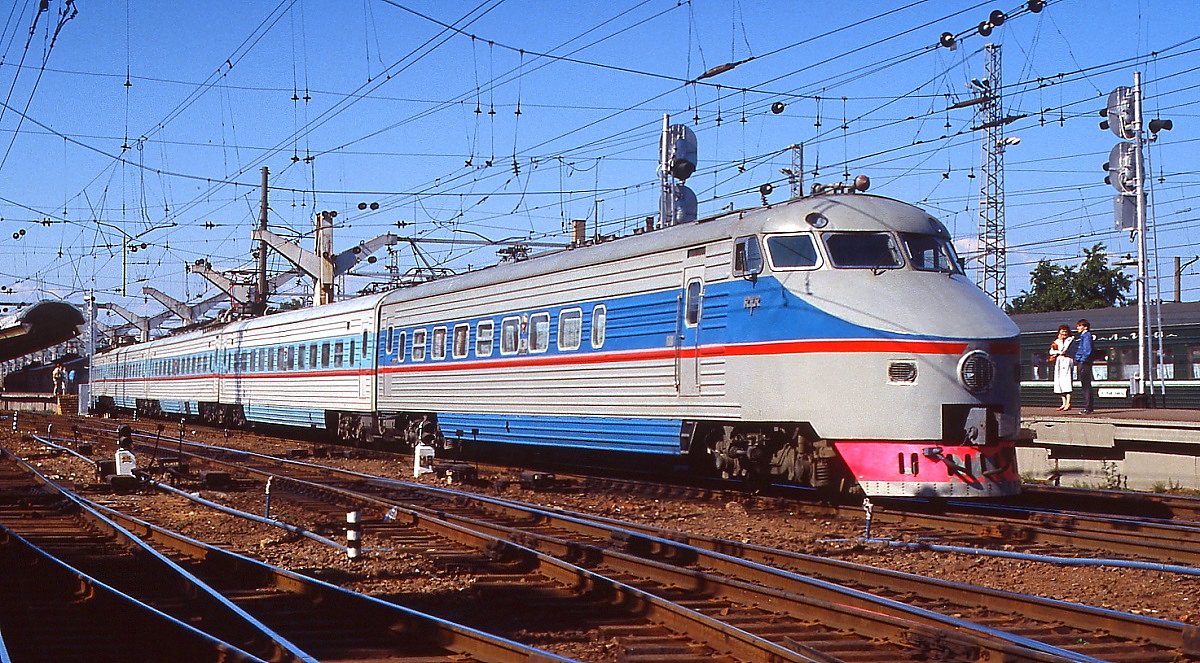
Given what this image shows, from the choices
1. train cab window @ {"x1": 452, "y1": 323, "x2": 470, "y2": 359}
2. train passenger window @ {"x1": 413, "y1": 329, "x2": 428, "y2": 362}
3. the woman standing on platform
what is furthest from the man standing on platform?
train passenger window @ {"x1": 413, "y1": 329, "x2": 428, "y2": 362}

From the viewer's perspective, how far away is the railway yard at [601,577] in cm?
778

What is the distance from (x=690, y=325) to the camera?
15547 millimetres

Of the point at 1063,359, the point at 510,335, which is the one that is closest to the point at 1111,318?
the point at 1063,359

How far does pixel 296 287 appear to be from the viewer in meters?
62.2

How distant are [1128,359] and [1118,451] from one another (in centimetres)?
1482

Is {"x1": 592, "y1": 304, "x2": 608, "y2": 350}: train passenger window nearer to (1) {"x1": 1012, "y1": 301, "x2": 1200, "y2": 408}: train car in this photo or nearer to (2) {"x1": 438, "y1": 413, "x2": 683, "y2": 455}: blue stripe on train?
(2) {"x1": 438, "y1": 413, "x2": 683, "y2": 455}: blue stripe on train

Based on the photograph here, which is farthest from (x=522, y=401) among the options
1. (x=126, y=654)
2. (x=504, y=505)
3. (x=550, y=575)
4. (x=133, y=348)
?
(x=133, y=348)

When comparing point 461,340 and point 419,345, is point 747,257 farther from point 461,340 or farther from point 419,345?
point 419,345

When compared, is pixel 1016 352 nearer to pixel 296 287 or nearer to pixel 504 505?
pixel 504 505

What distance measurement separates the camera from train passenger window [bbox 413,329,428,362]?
23503 millimetres

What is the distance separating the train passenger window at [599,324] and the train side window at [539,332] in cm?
143

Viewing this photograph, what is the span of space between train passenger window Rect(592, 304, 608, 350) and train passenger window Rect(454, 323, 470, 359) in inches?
177

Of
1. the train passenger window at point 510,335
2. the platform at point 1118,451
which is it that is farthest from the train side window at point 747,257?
the platform at point 1118,451

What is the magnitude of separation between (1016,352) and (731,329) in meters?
3.26
